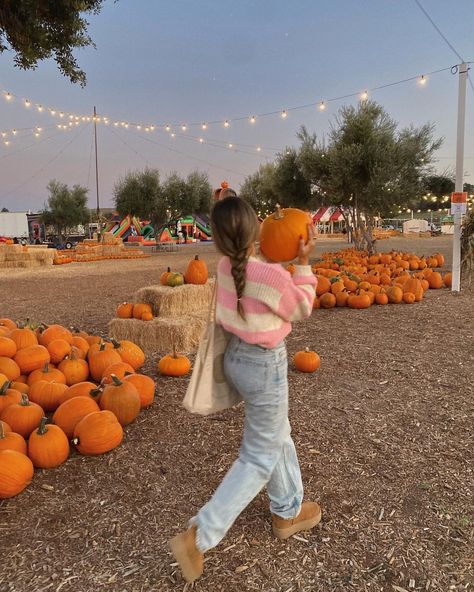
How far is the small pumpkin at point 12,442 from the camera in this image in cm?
272

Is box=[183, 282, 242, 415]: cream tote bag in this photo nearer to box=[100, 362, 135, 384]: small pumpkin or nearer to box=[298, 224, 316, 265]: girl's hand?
box=[298, 224, 316, 265]: girl's hand

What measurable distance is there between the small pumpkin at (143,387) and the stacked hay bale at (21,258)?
1849 cm

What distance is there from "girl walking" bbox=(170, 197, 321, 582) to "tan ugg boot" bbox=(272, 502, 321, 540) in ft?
1.23

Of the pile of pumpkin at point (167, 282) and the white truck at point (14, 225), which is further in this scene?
the white truck at point (14, 225)

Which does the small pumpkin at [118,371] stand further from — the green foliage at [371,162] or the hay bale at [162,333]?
the green foliage at [371,162]

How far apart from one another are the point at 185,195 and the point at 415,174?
19.1 meters

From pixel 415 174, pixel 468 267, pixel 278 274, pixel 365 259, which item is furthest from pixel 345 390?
pixel 415 174

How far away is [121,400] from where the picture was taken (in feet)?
10.7

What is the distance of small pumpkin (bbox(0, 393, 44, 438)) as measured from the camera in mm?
3023

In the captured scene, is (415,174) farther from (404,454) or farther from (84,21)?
(404,454)

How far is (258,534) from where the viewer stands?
88.1 inches

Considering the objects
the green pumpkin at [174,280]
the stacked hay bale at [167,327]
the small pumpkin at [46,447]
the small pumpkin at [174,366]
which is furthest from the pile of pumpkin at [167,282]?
the small pumpkin at [46,447]

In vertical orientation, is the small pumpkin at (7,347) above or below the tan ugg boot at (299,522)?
above

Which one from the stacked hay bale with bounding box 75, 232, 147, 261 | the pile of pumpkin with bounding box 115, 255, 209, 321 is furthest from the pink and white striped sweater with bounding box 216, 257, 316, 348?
Answer: the stacked hay bale with bounding box 75, 232, 147, 261
